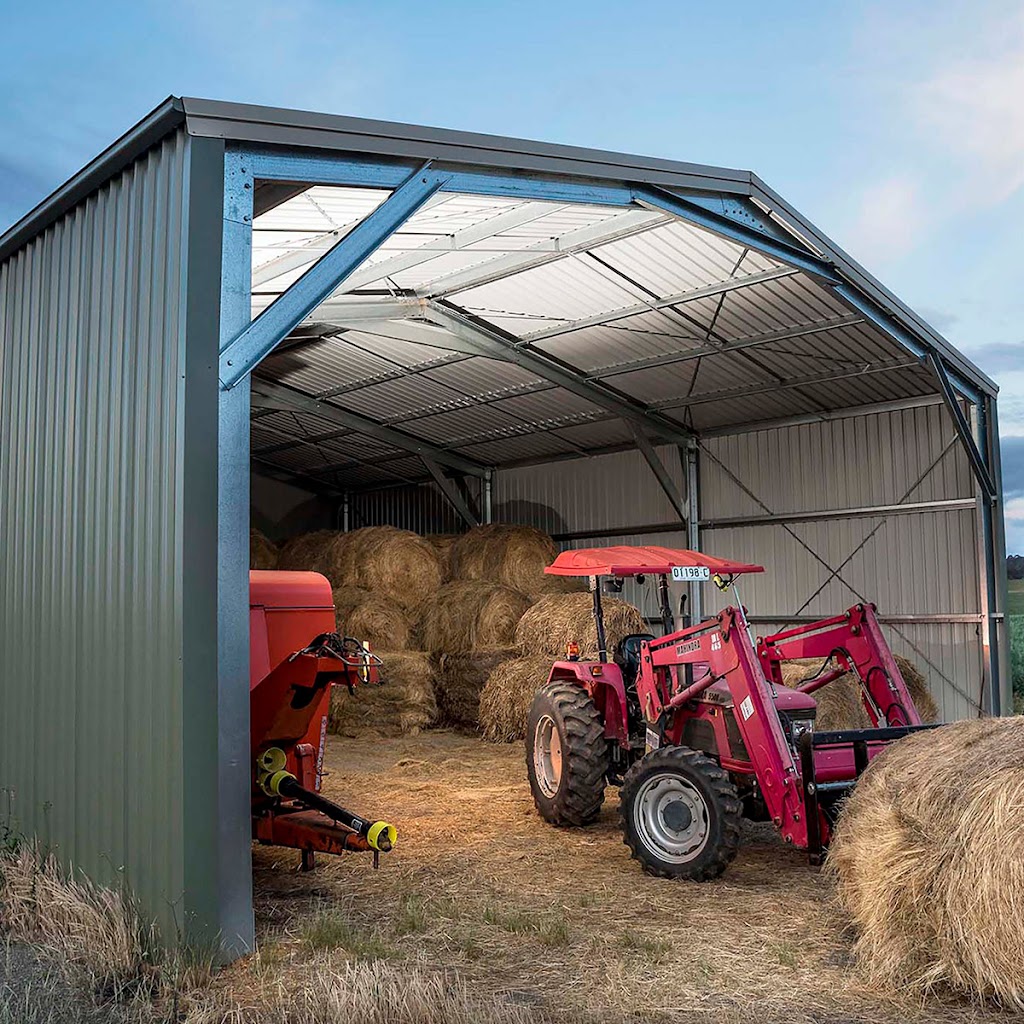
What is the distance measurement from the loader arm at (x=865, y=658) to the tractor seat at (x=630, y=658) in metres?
0.88

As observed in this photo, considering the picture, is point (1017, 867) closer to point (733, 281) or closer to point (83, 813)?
point (83, 813)

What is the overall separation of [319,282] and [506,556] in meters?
10.2

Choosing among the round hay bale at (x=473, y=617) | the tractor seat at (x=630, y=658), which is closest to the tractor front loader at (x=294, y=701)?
the tractor seat at (x=630, y=658)

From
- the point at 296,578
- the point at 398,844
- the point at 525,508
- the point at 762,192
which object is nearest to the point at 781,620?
the point at 525,508

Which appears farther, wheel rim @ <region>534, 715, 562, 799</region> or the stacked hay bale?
the stacked hay bale

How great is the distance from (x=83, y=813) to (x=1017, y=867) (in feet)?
14.5

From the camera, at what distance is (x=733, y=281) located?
10.3m

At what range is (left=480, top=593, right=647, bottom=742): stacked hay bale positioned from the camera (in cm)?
1277

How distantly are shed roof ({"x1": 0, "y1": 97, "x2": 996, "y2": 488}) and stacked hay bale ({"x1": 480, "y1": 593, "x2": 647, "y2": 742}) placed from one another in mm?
2585

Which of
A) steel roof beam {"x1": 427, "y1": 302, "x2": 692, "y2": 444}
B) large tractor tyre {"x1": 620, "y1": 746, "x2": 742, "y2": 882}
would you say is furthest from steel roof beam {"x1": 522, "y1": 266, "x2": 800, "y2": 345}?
large tractor tyre {"x1": 620, "y1": 746, "x2": 742, "y2": 882}

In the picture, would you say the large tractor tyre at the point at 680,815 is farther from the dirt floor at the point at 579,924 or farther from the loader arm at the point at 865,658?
the loader arm at the point at 865,658

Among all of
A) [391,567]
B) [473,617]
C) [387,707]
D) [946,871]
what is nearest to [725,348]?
[473,617]

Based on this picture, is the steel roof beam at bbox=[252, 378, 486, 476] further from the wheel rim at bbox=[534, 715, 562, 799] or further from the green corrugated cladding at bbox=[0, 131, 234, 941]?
the wheel rim at bbox=[534, 715, 562, 799]

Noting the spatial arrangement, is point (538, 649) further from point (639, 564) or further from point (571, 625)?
point (639, 564)
